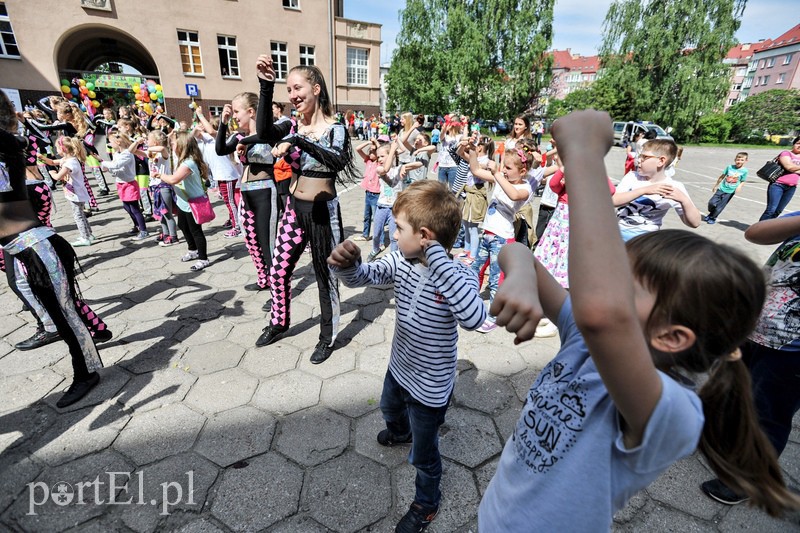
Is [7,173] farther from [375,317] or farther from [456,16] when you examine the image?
[456,16]

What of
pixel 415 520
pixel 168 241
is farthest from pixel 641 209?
pixel 168 241

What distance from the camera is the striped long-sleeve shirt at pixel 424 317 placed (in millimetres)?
1612

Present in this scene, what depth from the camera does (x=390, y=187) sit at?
5.35m

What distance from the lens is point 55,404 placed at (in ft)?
8.89

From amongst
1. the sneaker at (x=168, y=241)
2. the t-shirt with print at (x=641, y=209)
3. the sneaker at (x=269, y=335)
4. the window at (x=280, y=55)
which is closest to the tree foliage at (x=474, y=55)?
the window at (x=280, y=55)

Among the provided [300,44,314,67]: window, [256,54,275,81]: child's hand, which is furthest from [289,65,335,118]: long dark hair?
[300,44,314,67]: window

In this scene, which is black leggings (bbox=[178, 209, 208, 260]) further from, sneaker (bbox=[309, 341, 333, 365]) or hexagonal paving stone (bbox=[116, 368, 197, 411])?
sneaker (bbox=[309, 341, 333, 365])

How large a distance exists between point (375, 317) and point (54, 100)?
28.3 ft

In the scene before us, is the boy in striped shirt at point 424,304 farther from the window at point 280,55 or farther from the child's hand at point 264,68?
the window at point 280,55

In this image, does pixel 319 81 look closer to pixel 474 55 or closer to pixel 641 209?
pixel 641 209

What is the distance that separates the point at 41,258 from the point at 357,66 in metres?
31.5

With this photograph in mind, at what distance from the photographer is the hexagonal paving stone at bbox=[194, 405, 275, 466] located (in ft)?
7.64

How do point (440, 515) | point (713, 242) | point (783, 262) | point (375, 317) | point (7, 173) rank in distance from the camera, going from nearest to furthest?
1. point (713, 242)
2. point (783, 262)
3. point (440, 515)
4. point (7, 173)
5. point (375, 317)

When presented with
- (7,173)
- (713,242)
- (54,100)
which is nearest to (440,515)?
(713,242)
